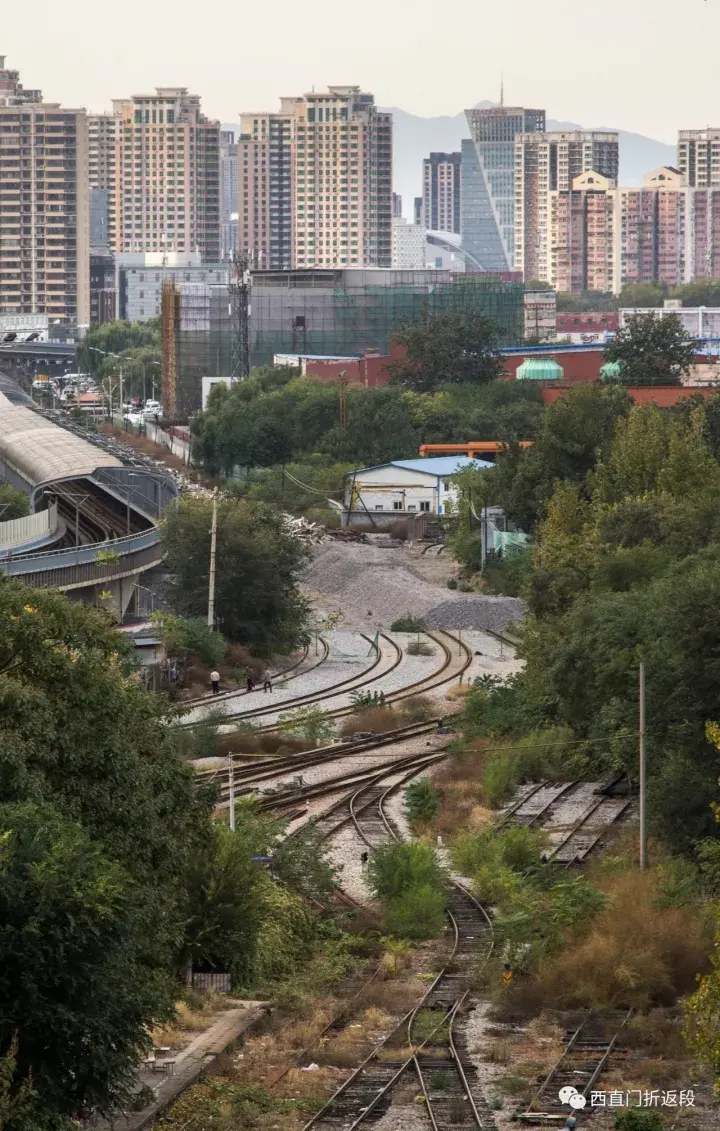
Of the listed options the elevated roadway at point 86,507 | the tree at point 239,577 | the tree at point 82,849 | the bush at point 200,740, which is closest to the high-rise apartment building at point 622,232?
the elevated roadway at point 86,507

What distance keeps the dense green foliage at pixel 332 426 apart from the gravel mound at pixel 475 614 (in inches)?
808

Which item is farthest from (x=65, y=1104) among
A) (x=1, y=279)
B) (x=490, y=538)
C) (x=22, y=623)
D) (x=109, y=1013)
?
(x=1, y=279)

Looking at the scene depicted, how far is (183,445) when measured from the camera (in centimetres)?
7606

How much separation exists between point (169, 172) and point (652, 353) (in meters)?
Result: 125

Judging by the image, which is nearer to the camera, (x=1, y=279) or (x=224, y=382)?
(x=224, y=382)

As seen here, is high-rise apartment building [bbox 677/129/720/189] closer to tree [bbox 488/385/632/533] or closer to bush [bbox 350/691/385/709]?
tree [bbox 488/385/632/533]

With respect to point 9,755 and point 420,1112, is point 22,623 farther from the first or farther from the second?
point 420,1112

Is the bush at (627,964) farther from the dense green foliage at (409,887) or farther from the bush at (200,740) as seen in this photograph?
the bush at (200,740)

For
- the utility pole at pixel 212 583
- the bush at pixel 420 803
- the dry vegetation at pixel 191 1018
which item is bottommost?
the bush at pixel 420 803

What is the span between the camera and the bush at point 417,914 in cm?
1889

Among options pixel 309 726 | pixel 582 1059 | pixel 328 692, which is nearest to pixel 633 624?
pixel 309 726

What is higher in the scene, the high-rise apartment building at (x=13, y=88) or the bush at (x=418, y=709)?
the high-rise apartment building at (x=13, y=88)

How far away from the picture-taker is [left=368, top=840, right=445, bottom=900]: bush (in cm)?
1962

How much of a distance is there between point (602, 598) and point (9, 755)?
596 inches
